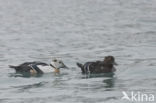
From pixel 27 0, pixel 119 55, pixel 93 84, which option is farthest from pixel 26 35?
pixel 27 0

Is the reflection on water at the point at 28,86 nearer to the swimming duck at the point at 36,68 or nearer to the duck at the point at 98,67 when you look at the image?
the swimming duck at the point at 36,68

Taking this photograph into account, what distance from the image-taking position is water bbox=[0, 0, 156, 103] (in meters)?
22.0

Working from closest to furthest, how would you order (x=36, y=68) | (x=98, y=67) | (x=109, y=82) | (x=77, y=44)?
1. (x=109, y=82)
2. (x=98, y=67)
3. (x=36, y=68)
4. (x=77, y=44)

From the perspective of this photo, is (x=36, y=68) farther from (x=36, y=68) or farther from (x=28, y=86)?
(x=28, y=86)

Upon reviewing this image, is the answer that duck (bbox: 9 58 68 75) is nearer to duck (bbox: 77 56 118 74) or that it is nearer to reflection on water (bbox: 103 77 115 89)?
duck (bbox: 77 56 118 74)

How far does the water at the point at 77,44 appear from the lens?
21969 mm

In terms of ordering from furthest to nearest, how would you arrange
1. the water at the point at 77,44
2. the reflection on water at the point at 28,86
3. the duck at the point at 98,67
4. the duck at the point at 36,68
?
the duck at the point at 36,68, the duck at the point at 98,67, the reflection on water at the point at 28,86, the water at the point at 77,44

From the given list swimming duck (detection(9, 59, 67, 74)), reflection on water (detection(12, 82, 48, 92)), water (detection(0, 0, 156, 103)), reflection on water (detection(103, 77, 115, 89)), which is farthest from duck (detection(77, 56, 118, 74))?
reflection on water (detection(12, 82, 48, 92))

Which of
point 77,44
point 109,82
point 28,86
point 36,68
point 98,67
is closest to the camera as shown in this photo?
point 28,86

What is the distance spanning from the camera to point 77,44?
113 feet

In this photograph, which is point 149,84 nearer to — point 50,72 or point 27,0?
point 50,72

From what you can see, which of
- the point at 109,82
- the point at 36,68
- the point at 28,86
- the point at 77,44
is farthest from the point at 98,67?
the point at 77,44

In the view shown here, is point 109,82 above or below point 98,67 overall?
below

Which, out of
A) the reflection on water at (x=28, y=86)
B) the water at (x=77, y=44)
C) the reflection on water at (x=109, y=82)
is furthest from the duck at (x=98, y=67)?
the reflection on water at (x=28, y=86)
